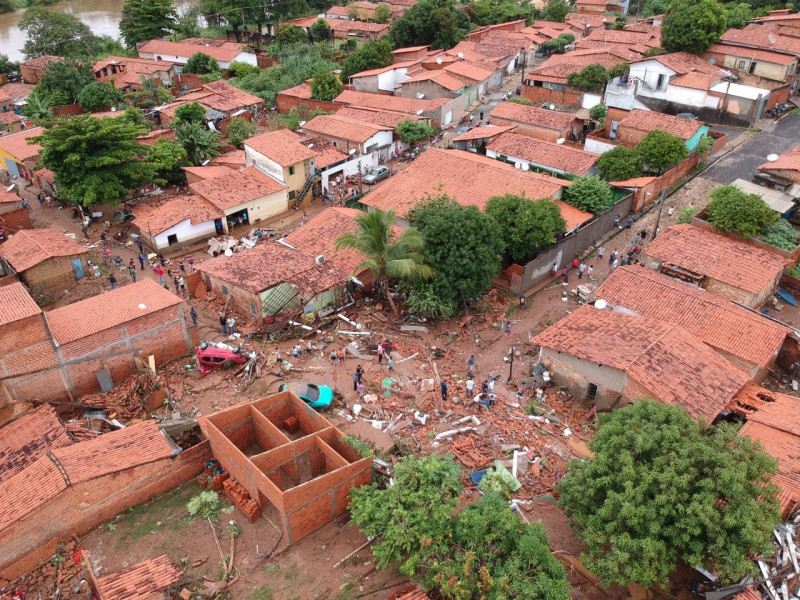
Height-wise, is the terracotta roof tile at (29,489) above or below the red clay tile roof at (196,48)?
below

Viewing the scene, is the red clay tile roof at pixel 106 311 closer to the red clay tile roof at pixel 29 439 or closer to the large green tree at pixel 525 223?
the red clay tile roof at pixel 29 439

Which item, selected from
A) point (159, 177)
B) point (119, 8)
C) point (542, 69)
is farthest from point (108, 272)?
point (119, 8)

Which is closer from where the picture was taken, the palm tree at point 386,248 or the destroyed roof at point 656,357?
the destroyed roof at point 656,357

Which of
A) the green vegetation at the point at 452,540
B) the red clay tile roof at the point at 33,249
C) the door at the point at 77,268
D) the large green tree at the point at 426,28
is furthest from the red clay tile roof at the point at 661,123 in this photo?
the red clay tile roof at the point at 33,249

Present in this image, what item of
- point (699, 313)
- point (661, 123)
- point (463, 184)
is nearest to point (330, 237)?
point (463, 184)

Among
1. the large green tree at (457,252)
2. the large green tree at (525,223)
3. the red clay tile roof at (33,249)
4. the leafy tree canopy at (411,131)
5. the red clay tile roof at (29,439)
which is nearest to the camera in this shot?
the red clay tile roof at (29,439)

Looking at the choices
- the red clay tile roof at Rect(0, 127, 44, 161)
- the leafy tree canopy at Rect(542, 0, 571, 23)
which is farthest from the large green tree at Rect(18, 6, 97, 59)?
the leafy tree canopy at Rect(542, 0, 571, 23)

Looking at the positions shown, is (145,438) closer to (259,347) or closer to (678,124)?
(259,347)
